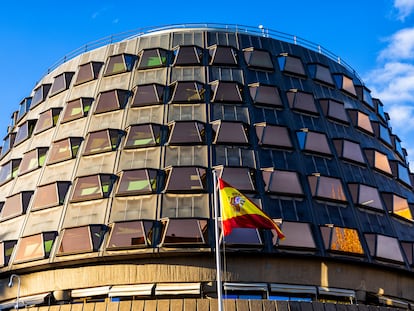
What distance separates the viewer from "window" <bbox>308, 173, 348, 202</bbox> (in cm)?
3653

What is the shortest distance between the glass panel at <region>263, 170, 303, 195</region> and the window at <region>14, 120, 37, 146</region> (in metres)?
20.4

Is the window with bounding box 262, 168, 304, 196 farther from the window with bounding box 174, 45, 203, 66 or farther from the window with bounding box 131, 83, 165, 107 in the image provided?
the window with bounding box 174, 45, 203, 66

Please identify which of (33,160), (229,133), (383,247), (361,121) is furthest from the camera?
(361,121)

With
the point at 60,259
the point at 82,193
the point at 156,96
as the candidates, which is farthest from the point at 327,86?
the point at 60,259

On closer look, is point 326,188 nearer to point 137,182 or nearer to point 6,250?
point 137,182

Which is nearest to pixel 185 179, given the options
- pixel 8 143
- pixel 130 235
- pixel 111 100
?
pixel 130 235

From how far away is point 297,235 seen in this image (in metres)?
33.5

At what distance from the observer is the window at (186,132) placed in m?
37.1

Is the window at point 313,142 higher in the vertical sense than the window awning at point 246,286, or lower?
higher

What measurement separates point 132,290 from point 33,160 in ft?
49.2

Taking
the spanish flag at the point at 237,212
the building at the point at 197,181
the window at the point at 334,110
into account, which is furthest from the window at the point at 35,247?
the window at the point at 334,110

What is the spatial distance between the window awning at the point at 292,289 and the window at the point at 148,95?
1561 cm

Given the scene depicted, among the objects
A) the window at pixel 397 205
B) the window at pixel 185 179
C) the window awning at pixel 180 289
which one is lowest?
the window awning at pixel 180 289

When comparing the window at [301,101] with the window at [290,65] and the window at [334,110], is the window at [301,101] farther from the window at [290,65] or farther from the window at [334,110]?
the window at [290,65]
